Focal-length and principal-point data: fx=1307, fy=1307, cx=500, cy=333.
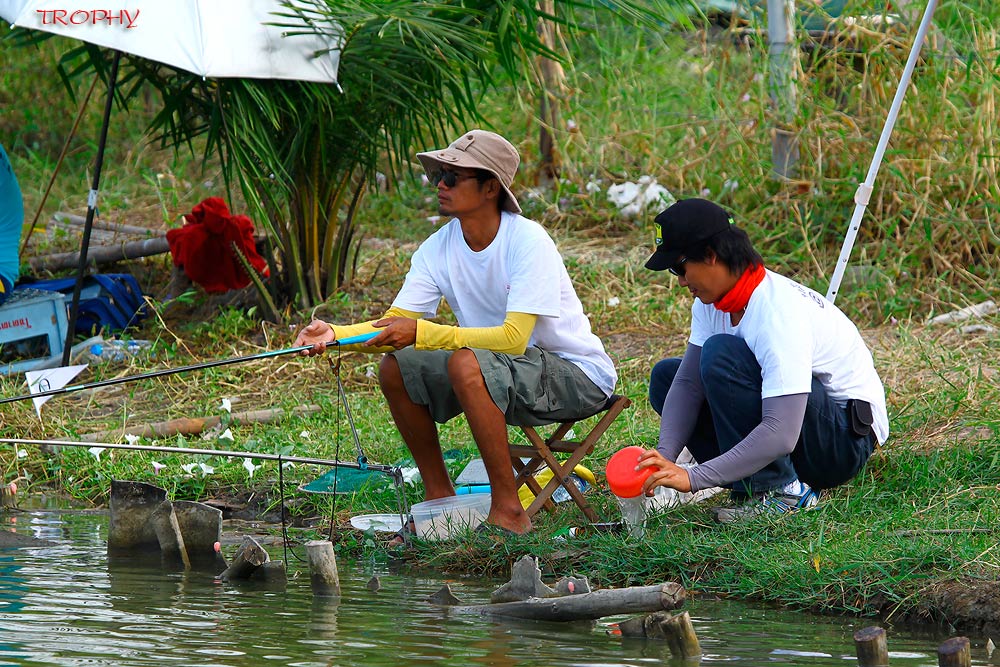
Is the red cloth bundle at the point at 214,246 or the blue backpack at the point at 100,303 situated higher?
the red cloth bundle at the point at 214,246

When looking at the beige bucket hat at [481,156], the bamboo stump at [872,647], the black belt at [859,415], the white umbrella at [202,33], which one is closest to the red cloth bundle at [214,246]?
the white umbrella at [202,33]

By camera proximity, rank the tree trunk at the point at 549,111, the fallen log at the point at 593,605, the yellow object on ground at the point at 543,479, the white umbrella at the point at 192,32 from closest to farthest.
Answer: the fallen log at the point at 593,605
the yellow object on ground at the point at 543,479
the white umbrella at the point at 192,32
the tree trunk at the point at 549,111

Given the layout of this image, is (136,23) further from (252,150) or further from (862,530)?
(862,530)

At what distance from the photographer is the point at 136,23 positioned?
20.7 ft

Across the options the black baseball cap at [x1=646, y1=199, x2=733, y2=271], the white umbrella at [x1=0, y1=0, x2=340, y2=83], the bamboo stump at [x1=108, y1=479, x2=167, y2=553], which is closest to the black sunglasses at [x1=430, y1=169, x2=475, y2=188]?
the black baseball cap at [x1=646, y1=199, x2=733, y2=271]

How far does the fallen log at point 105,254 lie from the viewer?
832 cm

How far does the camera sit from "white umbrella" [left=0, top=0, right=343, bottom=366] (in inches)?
247

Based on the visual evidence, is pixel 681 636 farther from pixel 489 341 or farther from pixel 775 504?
pixel 489 341

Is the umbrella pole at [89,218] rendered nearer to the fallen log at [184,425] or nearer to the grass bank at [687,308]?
the grass bank at [687,308]

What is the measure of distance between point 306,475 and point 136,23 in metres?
2.47

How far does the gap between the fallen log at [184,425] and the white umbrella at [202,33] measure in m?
1.52

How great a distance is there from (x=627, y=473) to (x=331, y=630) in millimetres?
955

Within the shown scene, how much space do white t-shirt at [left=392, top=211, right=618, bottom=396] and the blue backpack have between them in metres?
3.59

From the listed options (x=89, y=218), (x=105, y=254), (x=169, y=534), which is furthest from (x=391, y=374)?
(x=105, y=254)
